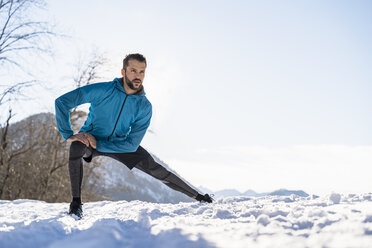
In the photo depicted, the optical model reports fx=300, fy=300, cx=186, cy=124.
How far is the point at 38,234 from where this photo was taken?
203 centimetres

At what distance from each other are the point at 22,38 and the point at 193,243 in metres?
10.1

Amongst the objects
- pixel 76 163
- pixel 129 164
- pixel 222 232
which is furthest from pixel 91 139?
pixel 222 232

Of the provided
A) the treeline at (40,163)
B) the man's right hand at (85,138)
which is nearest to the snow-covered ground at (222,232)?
the man's right hand at (85,138)

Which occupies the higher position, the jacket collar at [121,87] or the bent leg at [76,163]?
the jacket collar at [121,87]

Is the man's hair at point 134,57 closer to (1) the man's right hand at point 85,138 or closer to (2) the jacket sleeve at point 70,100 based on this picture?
(2) the jacket sleeve at point 70,100

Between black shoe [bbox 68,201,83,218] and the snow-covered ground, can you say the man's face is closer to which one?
black shoe [bbox 68,201,83,218]

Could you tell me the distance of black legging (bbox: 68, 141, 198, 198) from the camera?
10.9 feet

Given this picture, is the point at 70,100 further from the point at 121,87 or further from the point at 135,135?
the point at 135,135

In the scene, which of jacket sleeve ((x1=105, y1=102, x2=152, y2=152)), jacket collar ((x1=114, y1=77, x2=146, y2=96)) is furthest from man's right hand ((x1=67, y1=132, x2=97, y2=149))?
jacket collar ((x1=114, y1=77, x2=146, y2=96))

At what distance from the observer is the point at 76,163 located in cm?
334

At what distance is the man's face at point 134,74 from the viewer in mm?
3475

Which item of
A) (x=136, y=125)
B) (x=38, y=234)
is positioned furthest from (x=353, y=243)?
(x=136, y=125)

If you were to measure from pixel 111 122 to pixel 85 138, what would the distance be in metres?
0.39

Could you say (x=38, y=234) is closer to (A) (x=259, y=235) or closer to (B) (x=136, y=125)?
(A) (x=259, y=235)
